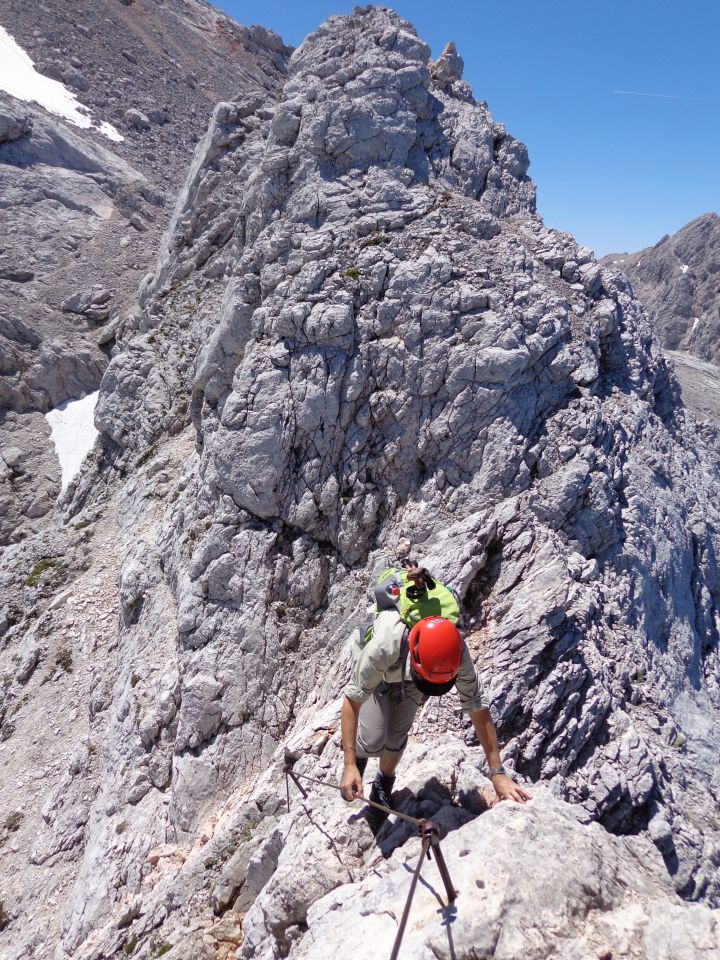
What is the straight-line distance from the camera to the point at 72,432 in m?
31.8

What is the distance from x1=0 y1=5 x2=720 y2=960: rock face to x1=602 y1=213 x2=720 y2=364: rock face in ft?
290

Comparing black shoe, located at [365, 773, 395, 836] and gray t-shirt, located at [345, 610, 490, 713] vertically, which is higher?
gray t-shirt, located at [345, 610, 490, 713]

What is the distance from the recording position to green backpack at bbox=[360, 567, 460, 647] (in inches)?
249

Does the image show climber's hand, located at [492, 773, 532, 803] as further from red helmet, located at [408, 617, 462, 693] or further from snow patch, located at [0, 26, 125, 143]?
snow patch, located at [0, 26, 125, 143]

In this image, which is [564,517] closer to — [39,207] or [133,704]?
[133,704]

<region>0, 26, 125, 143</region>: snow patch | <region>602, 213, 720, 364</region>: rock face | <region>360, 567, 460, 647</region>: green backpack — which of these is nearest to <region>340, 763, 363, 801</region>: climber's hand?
<region>360, 567, 460, 647</region>: green backpack

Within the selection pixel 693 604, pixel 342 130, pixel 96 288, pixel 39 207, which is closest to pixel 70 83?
pixel 39 207

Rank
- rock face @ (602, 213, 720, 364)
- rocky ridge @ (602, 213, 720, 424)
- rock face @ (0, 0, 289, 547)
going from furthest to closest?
1. rock face @ (602, 213, 720, 364)
2. rocky ridge @ (602, 213, 720, 424)
3. rock face @ (0, 0, 289, 547)

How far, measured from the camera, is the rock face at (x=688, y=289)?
9156cm

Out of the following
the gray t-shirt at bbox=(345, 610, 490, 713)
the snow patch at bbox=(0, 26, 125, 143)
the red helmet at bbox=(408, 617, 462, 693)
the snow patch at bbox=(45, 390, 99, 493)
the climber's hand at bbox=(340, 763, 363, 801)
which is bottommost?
the snow patch at bbox=(45, 390, 99, 493)

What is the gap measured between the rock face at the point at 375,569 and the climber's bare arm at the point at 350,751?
119 cm

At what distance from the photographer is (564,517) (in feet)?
41.5

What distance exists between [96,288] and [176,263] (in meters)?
14.6

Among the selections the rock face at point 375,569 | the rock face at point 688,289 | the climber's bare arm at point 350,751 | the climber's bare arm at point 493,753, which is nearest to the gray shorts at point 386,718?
the climber's bare arm at point 350,751
